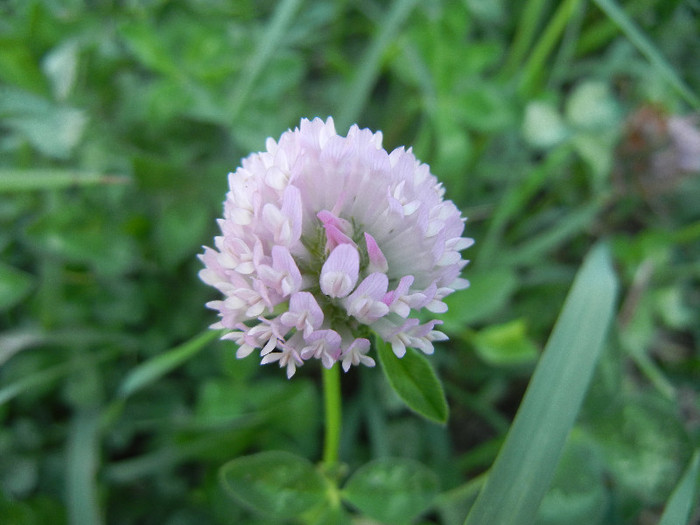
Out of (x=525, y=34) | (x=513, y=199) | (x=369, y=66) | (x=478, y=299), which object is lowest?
(x=478, y=299)

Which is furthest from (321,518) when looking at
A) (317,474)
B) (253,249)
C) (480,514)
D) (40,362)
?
(40,362)

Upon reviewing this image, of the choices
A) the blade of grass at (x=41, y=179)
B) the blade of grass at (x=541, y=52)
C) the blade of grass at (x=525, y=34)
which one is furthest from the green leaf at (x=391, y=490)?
the blade of grass at (x=525, y=34)

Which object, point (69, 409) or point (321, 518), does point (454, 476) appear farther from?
point (69, 409)

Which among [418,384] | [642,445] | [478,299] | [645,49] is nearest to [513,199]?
[478,299]

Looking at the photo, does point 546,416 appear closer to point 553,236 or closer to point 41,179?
point 553,236

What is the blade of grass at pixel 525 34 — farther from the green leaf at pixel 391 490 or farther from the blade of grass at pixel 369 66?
the green leaf at pixel 391 490

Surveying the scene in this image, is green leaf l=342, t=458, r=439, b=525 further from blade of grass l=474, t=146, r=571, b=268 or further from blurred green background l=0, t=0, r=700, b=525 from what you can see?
blade of grass l=474, t=146, r=571, b=268
